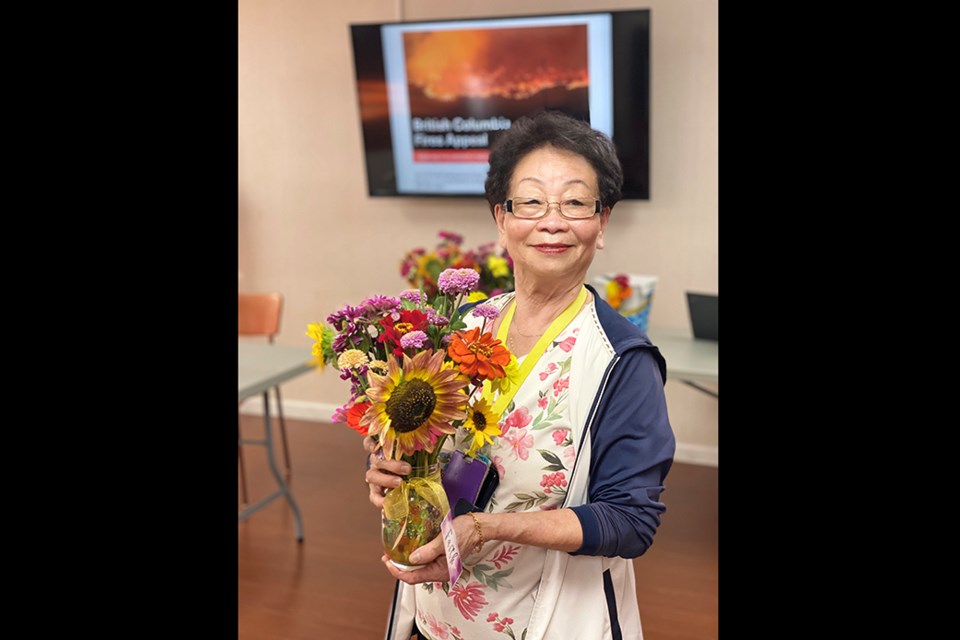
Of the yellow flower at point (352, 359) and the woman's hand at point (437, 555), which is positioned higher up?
the yellow flower at point (352, 359)

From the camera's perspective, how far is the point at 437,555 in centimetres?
118

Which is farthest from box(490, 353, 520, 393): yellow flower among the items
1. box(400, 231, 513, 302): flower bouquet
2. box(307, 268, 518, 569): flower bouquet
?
box(400, 231, 513, 302): flower bouquet

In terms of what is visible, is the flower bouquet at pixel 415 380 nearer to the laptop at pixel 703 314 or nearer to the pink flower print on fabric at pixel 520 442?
the pink flower print on fabric at pixel 520 442

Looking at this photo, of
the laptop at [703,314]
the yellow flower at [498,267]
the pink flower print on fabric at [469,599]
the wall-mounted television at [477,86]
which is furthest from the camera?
the wall-mounted television at [477,86]

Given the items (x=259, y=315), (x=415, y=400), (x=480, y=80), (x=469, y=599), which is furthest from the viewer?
(x=480, y=80)

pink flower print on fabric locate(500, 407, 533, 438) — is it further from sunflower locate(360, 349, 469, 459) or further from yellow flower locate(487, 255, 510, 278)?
yellow flower locate(487, 255, 510, 278)

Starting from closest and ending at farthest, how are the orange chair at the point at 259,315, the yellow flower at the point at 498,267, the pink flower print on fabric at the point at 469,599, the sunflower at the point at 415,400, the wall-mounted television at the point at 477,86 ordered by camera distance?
1. the sunflower at the point at 415,400
2. the pink flower print on fabric at the point at 469,599
3. the yellow flower at the point at 498,267
4. the wall-mounted television at the point at 477,86
5. the orange chair at the point at 259,315

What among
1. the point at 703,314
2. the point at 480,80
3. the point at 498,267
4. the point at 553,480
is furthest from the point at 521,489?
the point at 480,80

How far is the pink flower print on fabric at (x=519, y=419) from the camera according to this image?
1264 mm

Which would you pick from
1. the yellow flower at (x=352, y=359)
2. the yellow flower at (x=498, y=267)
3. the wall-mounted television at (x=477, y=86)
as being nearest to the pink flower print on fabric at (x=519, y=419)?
the yellow flower at (x=352, y=359)

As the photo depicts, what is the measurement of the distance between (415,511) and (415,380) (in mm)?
196

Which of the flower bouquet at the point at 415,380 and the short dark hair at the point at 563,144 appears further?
the short dark hair at the point at 563,144

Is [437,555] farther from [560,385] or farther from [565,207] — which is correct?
[565,207]
